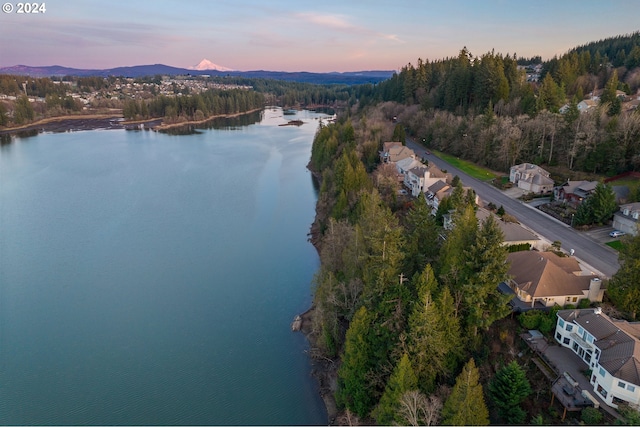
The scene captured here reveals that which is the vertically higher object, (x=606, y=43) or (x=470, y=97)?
(x=606, y=43)

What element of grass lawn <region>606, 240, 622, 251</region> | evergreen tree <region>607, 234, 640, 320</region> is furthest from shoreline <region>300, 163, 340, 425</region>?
grass lawn <region>606, 240, 622, 251</region>

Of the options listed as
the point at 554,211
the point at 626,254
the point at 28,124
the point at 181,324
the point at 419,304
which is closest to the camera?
the point at 419,304

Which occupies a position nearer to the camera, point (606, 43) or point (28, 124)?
point (606, 43)

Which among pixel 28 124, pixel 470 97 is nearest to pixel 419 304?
pixel 470 97

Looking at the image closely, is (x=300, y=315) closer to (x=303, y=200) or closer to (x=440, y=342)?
(x=440, y=342)

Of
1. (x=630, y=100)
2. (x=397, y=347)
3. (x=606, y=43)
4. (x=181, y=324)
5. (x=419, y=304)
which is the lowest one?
(x=181, y=324)

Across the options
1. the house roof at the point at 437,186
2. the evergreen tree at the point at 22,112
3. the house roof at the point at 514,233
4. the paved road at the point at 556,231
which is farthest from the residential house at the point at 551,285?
the evergreen tree at the point at 22,112

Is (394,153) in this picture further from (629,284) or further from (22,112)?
(22,112)

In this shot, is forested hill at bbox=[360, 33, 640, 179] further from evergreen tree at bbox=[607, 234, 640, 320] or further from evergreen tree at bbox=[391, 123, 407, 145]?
evergreen tree at bbox=[607, 234, 640, 320]
